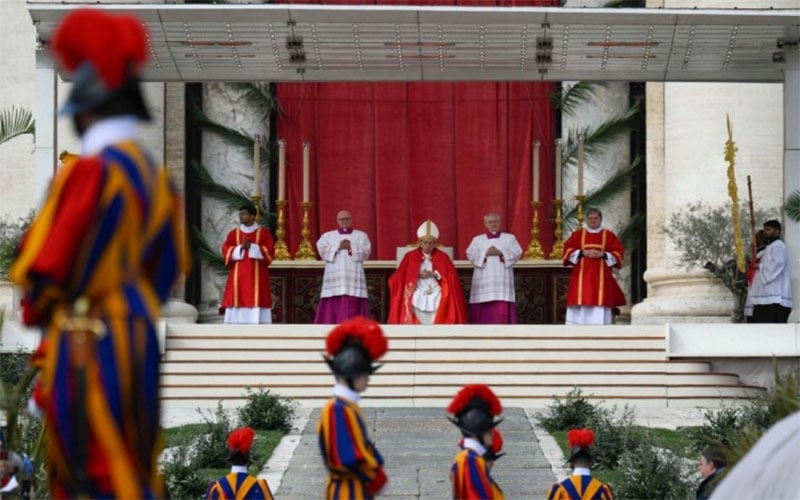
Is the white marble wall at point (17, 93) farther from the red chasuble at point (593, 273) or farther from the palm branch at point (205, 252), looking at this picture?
the red chasuble at point (593, 273)

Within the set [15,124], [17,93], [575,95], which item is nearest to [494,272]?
[575,95]

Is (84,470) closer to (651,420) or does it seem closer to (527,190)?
(651,420)

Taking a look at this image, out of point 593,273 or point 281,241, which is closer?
point 593,273

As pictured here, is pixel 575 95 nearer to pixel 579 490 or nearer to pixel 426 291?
pixel 426 291

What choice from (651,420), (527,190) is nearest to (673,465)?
(651,420)

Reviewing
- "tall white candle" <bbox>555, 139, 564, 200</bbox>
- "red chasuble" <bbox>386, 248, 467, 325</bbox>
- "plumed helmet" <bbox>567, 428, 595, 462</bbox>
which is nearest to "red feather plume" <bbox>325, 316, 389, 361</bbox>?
"plumed helmet" <bbox>567, 428, 595, 462</bbox>

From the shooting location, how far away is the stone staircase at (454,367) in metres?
19.8

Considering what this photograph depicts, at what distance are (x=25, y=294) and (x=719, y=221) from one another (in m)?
18.1

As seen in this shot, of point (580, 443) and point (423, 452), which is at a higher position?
point (580, 443)

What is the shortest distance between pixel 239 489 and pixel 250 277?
11395 mm

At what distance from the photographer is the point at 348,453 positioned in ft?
31.4

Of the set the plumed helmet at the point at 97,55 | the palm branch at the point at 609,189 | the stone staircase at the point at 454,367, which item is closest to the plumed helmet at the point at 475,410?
the plumed helmet at the point at 97,55

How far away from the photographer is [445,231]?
28359 millimetres

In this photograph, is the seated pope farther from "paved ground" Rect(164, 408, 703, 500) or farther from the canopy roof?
"paved ground" Rect(164, 408, 703, 500)
